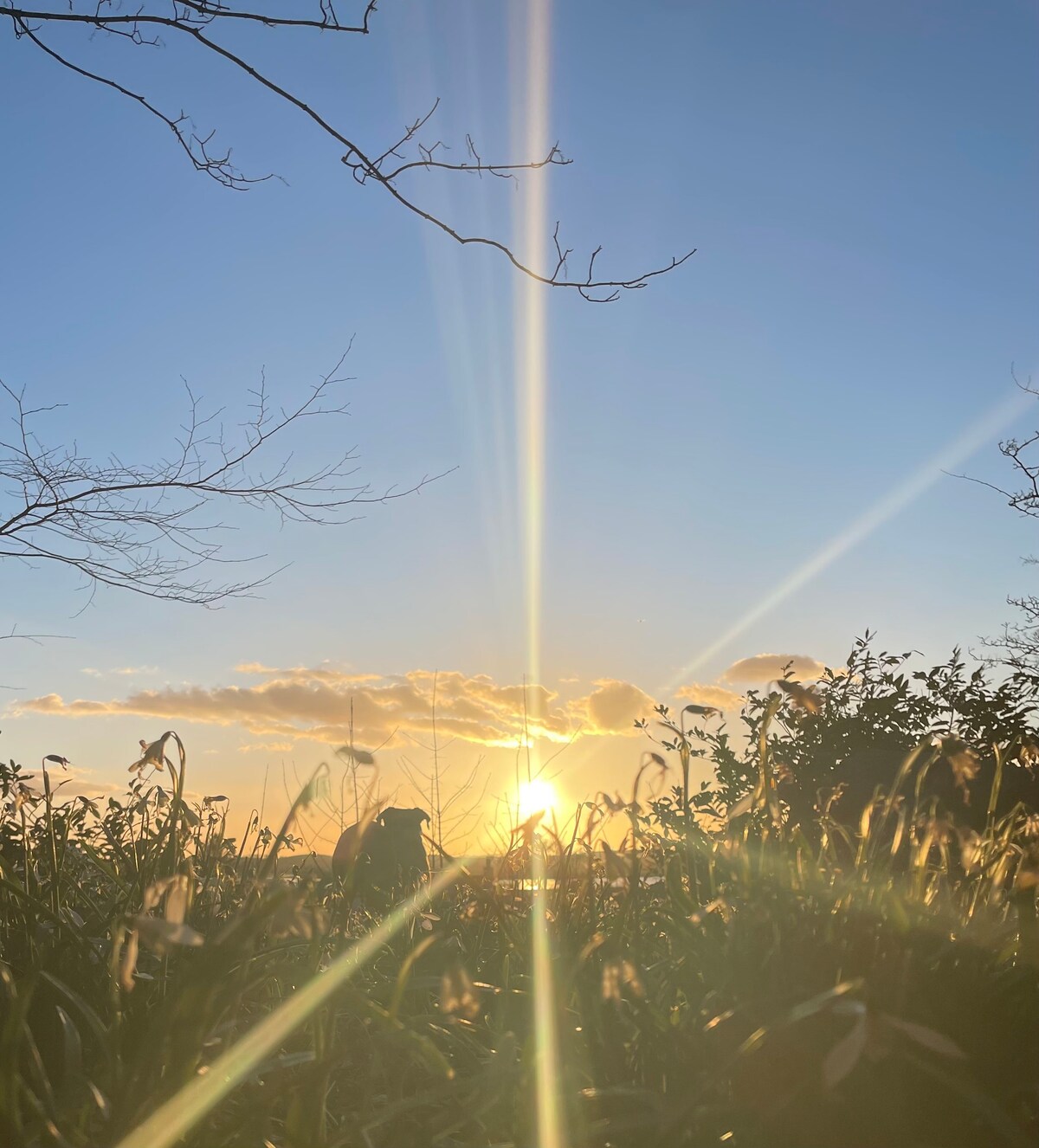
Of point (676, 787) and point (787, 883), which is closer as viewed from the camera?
point (787, 883)

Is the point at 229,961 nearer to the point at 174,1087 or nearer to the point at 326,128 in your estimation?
the point at 174,1087

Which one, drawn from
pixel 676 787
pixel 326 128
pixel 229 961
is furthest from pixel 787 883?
pixel 326 128

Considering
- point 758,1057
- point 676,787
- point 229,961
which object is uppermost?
point 676,787

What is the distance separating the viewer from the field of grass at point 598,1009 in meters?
2.06

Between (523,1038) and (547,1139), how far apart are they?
2.42ft

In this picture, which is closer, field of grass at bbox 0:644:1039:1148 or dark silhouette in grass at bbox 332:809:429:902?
field of grass at bbox 0:644:1039:1148

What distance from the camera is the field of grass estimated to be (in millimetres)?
2062

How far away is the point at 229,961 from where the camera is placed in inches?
84.0

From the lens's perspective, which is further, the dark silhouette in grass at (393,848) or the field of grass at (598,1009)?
the dark silhouette in grass at (393,848)

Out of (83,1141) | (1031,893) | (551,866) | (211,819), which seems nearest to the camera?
(83,1141)

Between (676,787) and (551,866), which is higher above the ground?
(676,787)

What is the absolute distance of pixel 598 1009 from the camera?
8.13 ft

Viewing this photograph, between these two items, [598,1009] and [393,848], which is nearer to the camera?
[598,1009]

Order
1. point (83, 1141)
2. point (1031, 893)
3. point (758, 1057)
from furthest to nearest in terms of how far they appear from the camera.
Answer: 1. point (1031, 893)
2. point (758, 1057)
3. point (83, 1141)
